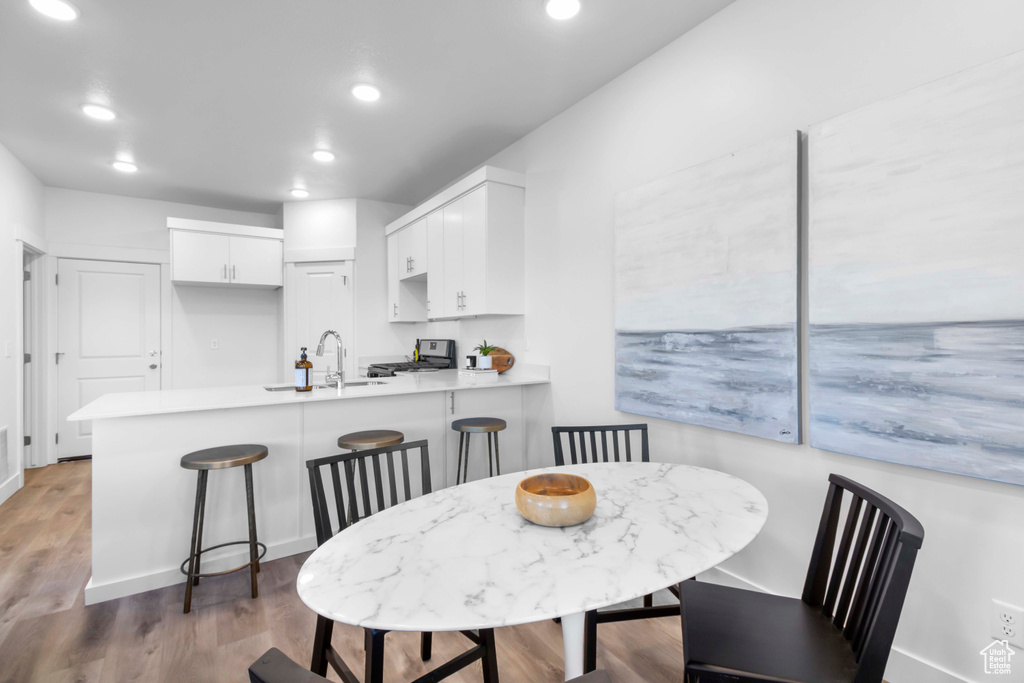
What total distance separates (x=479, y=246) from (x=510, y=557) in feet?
8.77

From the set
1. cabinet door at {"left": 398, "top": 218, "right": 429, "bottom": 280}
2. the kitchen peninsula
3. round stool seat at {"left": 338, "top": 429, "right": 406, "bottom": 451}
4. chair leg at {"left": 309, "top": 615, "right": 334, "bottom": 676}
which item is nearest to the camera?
chair leg at {"left": 309, "top": 615, "right": 334, "bottom": 676}

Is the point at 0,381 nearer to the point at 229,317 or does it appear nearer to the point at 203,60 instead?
the point at 229,317

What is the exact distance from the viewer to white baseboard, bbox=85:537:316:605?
225 centimetres

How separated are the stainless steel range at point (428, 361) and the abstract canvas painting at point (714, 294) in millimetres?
2194

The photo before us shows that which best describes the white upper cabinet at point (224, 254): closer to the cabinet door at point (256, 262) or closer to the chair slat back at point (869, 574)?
the cabinet door at point (256, 262)

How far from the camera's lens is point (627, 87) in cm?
267

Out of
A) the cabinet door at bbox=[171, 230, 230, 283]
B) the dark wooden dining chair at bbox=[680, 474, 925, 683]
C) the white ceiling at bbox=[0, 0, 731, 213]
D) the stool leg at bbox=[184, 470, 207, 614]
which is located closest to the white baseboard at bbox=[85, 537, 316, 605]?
the stool leg at bbox=[184, 470, 207, 614]

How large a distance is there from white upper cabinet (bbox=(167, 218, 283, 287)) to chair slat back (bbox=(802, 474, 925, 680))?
5074mm

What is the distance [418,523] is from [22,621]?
7.03 ft

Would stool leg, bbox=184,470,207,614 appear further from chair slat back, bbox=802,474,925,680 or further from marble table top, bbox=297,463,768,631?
chair slat back, bbox=802,474,925,680

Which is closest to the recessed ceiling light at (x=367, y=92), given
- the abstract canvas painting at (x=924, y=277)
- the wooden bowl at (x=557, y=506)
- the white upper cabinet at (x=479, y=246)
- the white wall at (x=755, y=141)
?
the white upper cabinet at (x=479, y=246)

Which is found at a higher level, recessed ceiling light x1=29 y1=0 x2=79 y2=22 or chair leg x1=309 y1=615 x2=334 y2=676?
recessed ceiling light x1=29 y1=0 x2=79 y2=22

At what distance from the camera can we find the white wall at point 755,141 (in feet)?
4.87

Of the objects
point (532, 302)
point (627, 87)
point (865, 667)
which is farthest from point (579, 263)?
point (865, 667)
